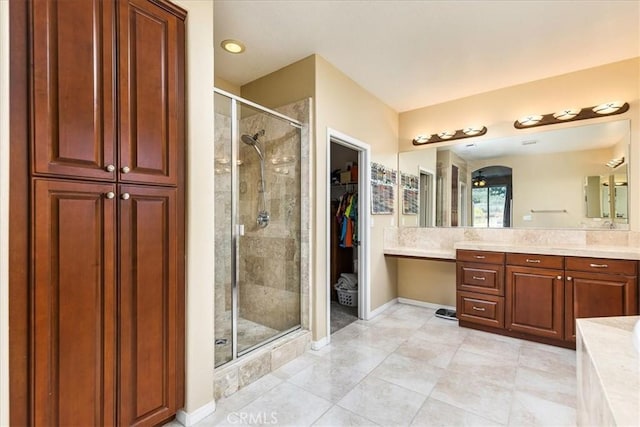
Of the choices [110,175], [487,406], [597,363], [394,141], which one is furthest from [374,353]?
[394,141]

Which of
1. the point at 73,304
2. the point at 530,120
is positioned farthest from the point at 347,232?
the point at 73,304

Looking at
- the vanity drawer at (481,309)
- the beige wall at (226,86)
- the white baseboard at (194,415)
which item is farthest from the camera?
the beige wall at (226,86)

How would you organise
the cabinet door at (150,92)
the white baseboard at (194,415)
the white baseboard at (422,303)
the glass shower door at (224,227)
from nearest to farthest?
the cabinet door at (150,92)
the white baseboard at (194,415)
the glass shower door at (224,227)
the white baseboard at (422,303)

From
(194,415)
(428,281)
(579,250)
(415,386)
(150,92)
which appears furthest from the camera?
(428,281)

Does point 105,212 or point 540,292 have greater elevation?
point 105,212

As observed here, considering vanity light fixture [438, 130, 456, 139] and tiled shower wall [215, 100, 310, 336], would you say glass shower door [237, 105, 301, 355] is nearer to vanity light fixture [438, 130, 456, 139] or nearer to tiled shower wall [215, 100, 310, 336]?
tiled shower wall [215, 100, 310, 336]

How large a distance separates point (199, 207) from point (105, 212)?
0.46 m

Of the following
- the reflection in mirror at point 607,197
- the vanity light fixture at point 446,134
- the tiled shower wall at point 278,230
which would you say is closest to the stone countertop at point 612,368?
the tiled shower wall at point 278,230

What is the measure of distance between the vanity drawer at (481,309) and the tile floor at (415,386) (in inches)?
6.6

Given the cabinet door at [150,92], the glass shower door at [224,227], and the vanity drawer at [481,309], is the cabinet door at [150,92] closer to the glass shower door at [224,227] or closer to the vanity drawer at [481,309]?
the glass shower door at [224,227]

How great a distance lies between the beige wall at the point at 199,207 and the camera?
5.44 feet

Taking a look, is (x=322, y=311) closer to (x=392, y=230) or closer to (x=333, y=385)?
(x=333, y=385)

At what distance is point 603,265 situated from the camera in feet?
8.21

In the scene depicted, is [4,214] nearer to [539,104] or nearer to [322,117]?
[322,117]
